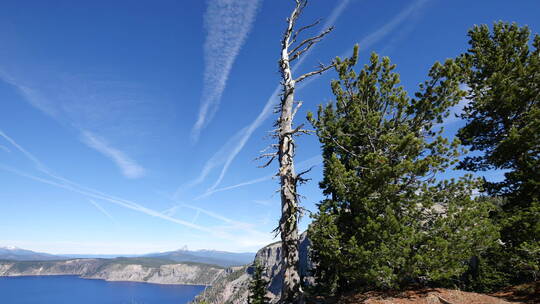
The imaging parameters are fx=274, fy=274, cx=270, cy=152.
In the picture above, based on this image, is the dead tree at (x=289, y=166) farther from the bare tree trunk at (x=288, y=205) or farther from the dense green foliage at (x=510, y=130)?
the dense green foliage at (x=510, y=130)

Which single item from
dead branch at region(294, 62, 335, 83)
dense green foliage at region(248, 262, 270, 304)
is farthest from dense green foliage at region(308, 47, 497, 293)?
dense green foliage at region(248, 262, 270, 304)

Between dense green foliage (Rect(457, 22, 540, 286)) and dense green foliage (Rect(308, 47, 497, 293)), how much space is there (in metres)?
3.14

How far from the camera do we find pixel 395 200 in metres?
10.6

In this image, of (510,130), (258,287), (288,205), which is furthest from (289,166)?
(258,287)

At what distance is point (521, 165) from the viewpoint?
14609 millimetres

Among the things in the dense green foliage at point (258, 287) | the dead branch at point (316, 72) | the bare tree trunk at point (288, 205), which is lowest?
the dense green foliage at point (258, 287)

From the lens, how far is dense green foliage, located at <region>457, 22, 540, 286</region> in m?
12.7

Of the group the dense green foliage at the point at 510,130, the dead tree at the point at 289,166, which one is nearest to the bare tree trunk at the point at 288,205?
the dead tree at the point at 289,166

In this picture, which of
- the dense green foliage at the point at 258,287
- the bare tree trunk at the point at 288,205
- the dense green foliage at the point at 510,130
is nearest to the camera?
the bare tree trunk at the point at 288,205

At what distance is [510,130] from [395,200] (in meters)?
8.99

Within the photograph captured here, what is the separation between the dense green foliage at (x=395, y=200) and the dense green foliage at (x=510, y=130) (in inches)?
124

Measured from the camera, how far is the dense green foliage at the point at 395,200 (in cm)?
966

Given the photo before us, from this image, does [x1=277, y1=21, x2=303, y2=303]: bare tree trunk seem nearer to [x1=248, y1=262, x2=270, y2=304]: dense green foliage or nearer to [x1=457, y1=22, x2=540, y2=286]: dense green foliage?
[x1=457, y1=22, x2=540, y2=286]: dense green foliage

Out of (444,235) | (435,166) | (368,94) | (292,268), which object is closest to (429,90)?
(368,94)
